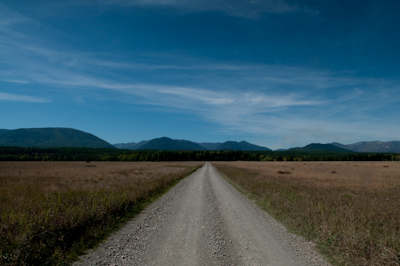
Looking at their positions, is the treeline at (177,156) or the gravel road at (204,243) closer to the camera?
the gravel road at (204,243)

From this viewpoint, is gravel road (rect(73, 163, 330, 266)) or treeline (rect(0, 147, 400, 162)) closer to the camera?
gravel road (rect(73, 163, 330, 266))

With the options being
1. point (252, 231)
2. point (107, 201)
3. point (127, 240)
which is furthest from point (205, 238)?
point (107, 201)

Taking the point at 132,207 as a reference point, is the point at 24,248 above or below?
above

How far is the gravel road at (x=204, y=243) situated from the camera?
19.4 ft

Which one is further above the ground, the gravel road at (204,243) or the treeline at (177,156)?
the gravel road at (204,243)

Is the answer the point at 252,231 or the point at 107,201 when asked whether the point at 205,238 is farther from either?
the point at 107,201

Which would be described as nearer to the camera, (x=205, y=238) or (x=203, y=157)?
(x=205, y=238)

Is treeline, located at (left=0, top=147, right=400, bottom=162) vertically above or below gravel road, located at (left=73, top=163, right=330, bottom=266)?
below

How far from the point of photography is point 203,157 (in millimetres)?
185625

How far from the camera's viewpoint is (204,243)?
284 inches

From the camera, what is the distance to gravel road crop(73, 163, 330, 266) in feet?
19.4

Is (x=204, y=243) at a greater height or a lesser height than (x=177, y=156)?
greater

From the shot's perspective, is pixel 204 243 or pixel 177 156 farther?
pixel 177 156

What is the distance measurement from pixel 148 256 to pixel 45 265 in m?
2.58
